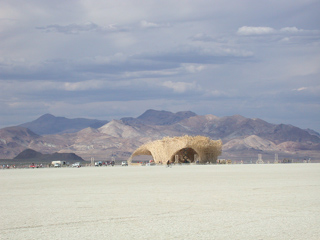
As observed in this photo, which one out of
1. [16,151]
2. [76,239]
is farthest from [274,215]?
[16,151]

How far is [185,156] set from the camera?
55.6 m

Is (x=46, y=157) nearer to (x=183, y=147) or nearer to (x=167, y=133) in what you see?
(x=183, y=147)

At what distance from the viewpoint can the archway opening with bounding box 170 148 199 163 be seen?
52850 mm

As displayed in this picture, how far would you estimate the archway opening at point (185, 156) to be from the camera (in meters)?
52.8

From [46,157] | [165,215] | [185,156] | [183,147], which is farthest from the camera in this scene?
[46,157]

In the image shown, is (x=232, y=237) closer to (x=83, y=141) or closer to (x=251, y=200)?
(x=251, y=200)

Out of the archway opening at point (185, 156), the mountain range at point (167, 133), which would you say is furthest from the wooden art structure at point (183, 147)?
the mountain range at point (167, 133)

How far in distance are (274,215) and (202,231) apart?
6.73ft

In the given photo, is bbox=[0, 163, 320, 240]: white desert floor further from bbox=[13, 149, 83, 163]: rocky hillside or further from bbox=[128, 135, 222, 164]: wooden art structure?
bbox=[13, 149, 83, 163]: rocky hillside

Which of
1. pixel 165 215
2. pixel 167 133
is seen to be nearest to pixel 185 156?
pixel 165 215

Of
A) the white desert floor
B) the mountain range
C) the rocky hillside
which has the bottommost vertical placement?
the white desert floor

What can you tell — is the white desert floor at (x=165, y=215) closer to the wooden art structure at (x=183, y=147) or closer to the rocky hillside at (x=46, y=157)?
the wooden art structure at (x=183, y=147)

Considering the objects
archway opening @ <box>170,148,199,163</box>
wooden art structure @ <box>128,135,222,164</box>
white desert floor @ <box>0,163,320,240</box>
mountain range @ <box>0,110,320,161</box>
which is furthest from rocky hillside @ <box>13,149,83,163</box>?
white desert floor @ <box>0,163,320,240</box>

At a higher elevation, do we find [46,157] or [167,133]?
[167,133]
